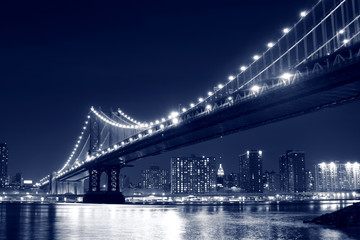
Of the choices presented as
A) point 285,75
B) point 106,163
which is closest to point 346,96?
point 285,75

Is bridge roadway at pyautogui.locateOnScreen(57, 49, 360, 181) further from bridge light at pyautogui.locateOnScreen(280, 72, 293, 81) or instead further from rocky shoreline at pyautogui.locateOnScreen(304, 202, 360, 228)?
rocky shoreline at pyautogui.locateOnScreen(304, 202, 360, 228)

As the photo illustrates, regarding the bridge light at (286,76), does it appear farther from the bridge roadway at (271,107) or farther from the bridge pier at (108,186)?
the bridge pier at (108,186)

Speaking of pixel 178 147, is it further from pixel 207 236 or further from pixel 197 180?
pixel 197 180

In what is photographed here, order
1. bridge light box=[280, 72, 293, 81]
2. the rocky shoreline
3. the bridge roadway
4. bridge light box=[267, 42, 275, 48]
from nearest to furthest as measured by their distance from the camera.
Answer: the rocky shoreline
the bridge roadway
bridge light box=[280, 72, 293, 81]
bridge light box=[267, 42, 275, 48]

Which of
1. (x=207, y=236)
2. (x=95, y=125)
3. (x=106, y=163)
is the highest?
(x=95, y=125)

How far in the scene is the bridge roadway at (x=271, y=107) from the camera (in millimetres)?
30922

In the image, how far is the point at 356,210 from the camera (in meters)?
30.0

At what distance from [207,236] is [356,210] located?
31.6 feet

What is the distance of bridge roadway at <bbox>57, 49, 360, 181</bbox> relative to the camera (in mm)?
30922

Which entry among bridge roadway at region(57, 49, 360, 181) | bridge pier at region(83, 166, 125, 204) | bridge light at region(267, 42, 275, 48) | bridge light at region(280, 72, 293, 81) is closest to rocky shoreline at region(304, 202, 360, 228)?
bridge roadway at region(57, 49, 360, 181)

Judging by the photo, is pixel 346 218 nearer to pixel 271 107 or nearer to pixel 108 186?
pixel 271 107

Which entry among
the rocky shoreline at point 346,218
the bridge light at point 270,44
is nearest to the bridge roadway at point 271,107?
the bridge light at point 270,44

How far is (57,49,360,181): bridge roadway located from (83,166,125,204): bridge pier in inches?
703

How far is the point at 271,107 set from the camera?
122 feet
